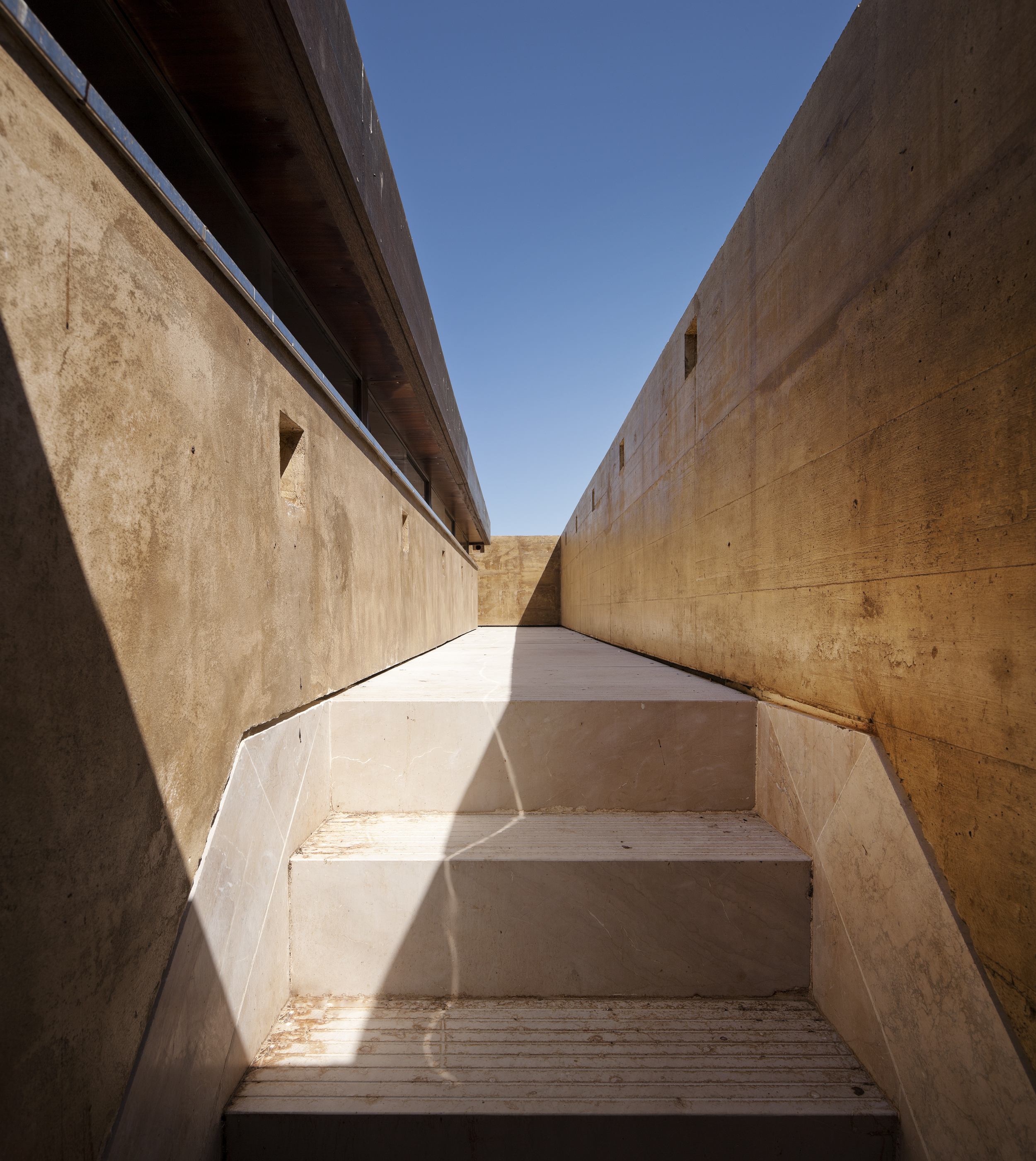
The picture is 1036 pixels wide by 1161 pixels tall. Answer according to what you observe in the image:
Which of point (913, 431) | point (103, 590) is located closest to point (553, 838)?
point (103, 590)

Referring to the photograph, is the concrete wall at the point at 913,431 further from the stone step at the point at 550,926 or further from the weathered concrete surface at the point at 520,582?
the weathered concrete surface at the point at 520,582

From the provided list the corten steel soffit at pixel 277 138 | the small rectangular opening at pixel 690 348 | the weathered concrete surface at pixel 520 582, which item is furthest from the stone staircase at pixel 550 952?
the weathered concrete surface at pixel 520 582

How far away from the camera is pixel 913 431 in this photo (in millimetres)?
1421

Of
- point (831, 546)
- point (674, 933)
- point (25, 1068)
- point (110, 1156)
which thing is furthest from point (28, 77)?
point (674, 933)

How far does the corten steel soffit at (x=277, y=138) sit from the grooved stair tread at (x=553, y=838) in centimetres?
224

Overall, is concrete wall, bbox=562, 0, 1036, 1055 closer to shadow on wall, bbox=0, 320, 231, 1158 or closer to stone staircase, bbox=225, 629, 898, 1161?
stone staircase, bbox=225, 629, 898, 1161

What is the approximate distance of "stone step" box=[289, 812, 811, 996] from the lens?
1.63 meters

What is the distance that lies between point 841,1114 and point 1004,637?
3.77 feet

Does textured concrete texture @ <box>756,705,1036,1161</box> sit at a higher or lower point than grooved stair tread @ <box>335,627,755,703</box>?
lower

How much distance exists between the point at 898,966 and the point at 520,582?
45.4 feet

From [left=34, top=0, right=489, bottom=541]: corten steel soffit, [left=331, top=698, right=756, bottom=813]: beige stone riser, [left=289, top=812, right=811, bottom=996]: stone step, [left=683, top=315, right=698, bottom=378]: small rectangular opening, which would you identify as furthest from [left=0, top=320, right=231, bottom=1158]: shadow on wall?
[left=683, top=315, right=698, bottom=378]: small rectangular opening

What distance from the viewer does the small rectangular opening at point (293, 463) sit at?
6.64 ft

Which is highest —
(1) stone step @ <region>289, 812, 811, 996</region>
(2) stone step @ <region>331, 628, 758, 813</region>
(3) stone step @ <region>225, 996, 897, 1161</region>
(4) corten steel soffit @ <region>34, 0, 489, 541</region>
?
(4) corten steel soffit @ <region>34, 0, 489, 541</region>

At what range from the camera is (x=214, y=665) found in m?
1.42
